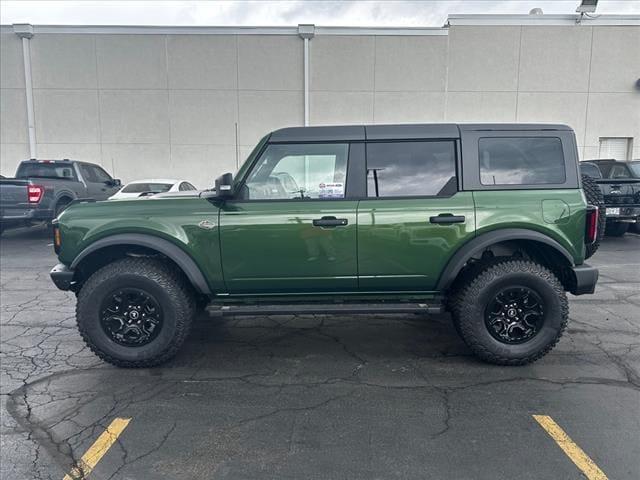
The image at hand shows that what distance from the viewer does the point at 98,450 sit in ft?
9.09

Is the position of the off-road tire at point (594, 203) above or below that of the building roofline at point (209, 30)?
below

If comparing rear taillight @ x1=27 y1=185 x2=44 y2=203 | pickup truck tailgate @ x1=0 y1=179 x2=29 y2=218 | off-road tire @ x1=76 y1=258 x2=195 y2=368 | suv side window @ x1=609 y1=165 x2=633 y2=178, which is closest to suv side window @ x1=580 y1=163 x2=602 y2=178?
suv side window @ x1=609 y1=165 x2=633 y2=178

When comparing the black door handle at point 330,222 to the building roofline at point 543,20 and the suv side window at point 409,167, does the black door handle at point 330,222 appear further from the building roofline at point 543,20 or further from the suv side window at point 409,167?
the building roofline at point 543,20

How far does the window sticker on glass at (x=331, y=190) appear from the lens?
392 centimetres

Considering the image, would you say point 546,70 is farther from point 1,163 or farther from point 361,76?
point 1,163

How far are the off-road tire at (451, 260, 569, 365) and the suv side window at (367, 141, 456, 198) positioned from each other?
91 cm

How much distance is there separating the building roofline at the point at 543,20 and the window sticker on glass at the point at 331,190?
13.3m

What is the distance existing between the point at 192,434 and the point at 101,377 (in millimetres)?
1332

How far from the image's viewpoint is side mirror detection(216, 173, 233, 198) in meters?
3.80

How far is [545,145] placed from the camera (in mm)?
3947

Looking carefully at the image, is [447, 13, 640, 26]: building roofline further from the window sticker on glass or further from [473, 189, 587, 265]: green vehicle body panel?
the window sticker on glass

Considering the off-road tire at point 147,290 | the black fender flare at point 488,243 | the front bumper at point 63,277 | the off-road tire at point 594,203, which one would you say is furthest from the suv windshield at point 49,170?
the off-road tire at point 594,203

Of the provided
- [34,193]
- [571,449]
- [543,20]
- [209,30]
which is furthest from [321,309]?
[543,20]

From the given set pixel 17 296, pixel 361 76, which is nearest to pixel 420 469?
pixel 17 296
